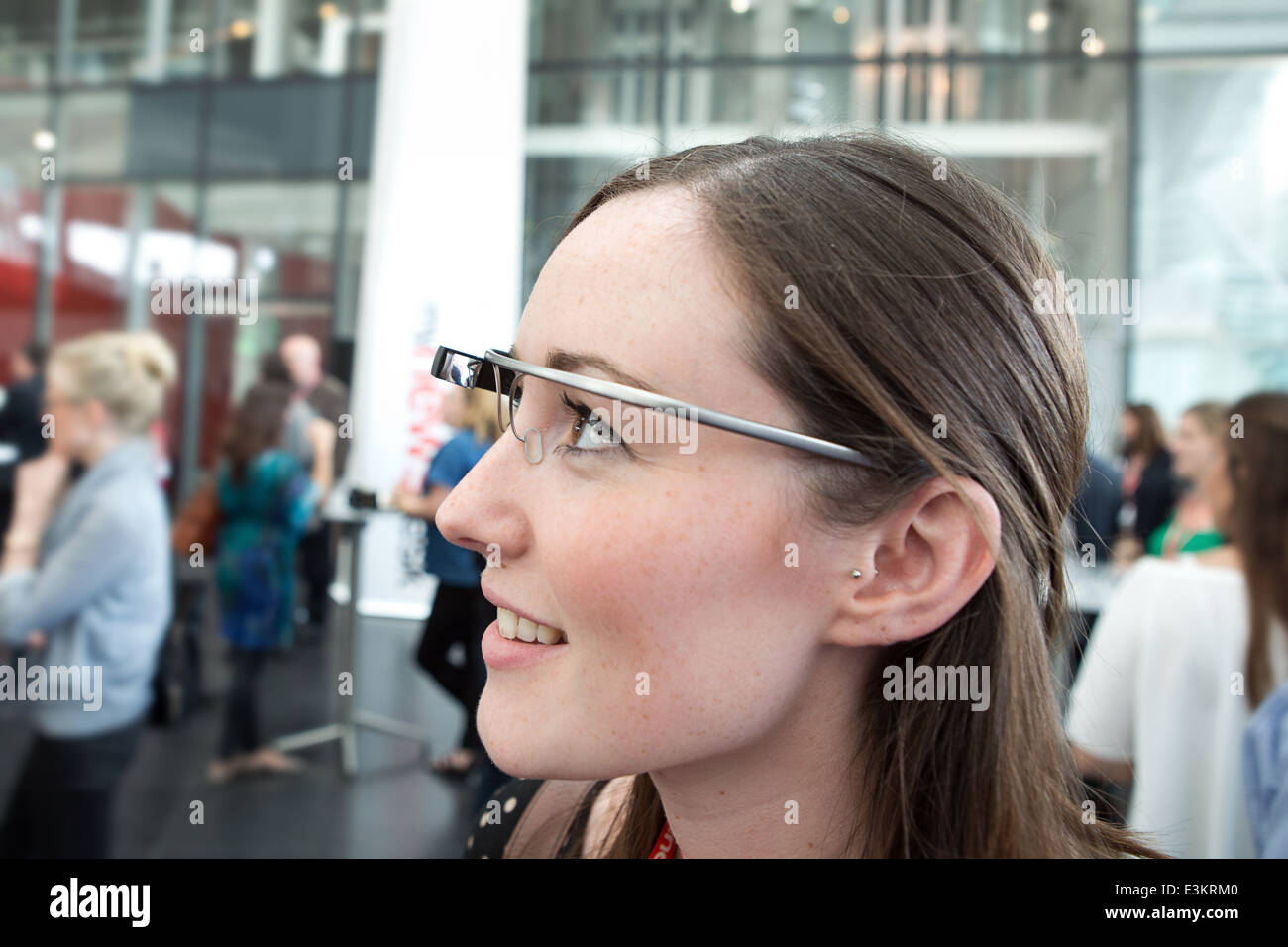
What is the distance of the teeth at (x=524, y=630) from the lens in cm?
77

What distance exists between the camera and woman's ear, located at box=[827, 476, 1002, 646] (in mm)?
746

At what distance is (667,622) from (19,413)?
5.45 metres

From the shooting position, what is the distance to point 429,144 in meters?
1.49

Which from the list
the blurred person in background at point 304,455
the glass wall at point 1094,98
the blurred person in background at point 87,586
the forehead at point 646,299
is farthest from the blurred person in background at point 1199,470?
the glass wall at point 1094,98

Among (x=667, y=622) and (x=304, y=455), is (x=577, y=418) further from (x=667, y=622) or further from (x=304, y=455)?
(x=304, y=455)

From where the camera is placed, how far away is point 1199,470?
2.64m

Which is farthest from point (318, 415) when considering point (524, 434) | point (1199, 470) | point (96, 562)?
point (1199, 470)

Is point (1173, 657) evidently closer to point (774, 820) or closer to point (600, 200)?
point (774, 820)

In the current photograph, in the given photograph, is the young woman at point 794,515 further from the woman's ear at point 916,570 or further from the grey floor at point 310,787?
the grey floor at point 310,787

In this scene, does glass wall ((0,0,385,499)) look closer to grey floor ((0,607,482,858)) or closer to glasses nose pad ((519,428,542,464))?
grey floor ((0,607,482,858))

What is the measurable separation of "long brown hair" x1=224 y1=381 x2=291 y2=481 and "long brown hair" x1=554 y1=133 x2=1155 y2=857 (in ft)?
8.43

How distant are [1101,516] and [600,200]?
3382mm
